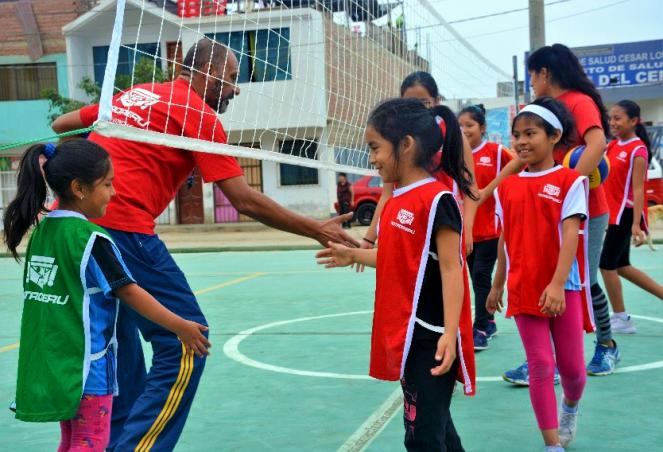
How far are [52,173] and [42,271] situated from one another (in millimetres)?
348

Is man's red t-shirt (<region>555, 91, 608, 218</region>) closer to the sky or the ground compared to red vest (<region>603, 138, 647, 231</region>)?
closer to the sky

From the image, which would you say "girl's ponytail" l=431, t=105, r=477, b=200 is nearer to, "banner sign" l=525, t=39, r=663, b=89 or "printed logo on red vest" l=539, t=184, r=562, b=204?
"printed logo on red vest" l=539, t=184, r=562, b=204

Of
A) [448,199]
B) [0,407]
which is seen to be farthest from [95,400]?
[0,407]

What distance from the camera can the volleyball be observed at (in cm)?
428

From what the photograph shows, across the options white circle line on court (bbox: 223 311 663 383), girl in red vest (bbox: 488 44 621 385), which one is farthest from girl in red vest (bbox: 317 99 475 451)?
white circle line on court (bbox: 223 311 663 383)

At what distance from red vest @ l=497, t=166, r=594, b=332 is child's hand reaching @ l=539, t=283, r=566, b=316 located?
0.07 meters

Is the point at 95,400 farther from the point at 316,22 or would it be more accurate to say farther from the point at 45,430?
the point at 316,22

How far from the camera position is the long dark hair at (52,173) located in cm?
294

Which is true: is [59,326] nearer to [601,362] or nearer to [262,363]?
[262,363]

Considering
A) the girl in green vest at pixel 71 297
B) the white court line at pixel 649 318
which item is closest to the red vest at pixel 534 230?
the girl in green vest at pixel 71 297

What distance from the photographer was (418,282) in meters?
2.88

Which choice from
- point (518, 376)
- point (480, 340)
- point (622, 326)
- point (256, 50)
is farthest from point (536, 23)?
point (518, 376)

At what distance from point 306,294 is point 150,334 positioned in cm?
593

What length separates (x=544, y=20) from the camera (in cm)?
1168
